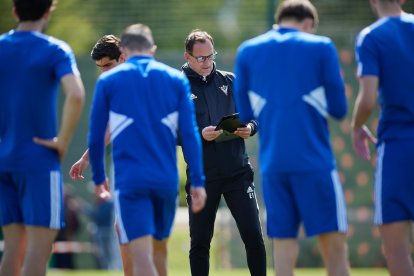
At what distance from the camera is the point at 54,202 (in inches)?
271

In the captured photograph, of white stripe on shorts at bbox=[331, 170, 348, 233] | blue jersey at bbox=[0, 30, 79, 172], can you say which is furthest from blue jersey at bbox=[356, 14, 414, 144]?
blue jersey at bbox=[0, 30, 79, 172]

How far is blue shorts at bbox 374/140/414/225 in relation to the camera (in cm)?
690

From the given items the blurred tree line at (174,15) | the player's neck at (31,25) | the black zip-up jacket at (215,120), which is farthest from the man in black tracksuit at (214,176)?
the blurred tree line at (174,15)

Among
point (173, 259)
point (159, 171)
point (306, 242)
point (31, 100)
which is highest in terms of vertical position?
point (31, 100)

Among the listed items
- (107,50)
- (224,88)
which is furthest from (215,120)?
(107,50)

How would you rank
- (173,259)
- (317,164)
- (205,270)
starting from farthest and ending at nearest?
(173,259)
(205,270)
(317,164)

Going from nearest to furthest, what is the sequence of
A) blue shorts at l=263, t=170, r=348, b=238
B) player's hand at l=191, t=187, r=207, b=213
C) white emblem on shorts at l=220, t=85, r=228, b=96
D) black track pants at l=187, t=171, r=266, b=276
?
blue shorts at l=263, t=170, r=348, b=238, player's hand at l=191, t=187, r=207, b=213, black track pants at l=187, t=171, r=266, b=276, white emblem on shorts at l=220, t=85, r=228, b=96

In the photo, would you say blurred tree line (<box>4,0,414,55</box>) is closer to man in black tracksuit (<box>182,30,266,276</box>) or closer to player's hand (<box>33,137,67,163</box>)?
man in black tracksuit (<box>182,30,266,276</box>)

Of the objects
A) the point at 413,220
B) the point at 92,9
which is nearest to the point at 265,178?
the point at 413,220

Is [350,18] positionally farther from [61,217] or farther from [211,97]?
[61,217]

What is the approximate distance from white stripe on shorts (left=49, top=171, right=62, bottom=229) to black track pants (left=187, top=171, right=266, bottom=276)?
203cm

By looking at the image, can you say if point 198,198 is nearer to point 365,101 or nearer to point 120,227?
point 120,227

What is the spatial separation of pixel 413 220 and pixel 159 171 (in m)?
1.72

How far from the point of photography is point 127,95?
6836mm
